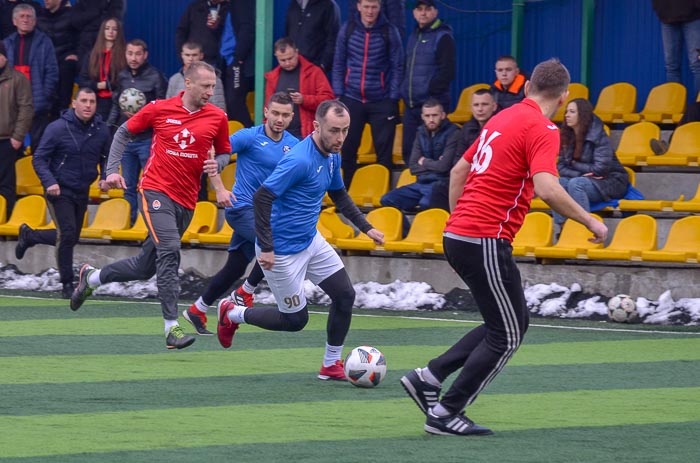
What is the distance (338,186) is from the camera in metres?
9.09

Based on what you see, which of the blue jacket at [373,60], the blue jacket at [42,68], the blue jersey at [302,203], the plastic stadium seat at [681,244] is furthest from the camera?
the blue jacket at [42,68]

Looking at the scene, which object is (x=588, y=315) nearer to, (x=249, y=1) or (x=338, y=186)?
(x=338, y=186)

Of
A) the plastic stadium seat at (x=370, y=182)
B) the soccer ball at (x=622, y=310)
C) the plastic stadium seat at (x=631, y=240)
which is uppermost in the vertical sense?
the plastic stadium seat at (x=370, y=182)

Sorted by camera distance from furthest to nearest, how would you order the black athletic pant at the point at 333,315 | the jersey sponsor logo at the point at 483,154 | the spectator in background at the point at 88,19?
the spectator in background at the point at 88,19 < the black athletic pant at the point at 333,315 < the jersey sponsor logo at the point at 483,154

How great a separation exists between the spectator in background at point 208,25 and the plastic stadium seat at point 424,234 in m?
3.72

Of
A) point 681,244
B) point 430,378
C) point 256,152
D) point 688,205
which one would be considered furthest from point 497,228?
point 688,205

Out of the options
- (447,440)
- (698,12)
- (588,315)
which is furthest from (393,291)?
(447,440)

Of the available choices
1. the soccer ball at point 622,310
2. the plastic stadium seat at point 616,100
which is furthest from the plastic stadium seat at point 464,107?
the soccer ball at point 622,310

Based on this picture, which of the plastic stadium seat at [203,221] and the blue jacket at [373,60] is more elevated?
the blue jacket at [373,60]

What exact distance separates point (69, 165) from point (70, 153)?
0.14 metres

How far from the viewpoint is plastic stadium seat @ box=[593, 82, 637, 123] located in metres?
16.7

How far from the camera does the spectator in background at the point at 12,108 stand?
16312 millimetres

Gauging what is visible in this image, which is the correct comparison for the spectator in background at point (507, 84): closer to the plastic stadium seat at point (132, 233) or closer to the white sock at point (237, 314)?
the plastic stadium seat at point (132, 233)

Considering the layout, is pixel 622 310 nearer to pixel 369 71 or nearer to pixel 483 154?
pixel 369 71
